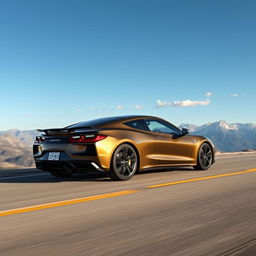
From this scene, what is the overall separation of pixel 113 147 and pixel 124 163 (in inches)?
17.3

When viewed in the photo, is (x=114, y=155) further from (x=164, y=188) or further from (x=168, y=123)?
(x=168, y=123)

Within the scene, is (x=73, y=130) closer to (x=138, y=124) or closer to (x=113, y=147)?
(x=113, y=147)

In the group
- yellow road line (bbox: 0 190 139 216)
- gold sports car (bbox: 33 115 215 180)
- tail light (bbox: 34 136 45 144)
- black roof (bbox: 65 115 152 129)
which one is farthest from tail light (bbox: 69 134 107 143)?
yellow road line (bbox: 0 190 139 216)

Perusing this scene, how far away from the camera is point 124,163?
7.32 meters

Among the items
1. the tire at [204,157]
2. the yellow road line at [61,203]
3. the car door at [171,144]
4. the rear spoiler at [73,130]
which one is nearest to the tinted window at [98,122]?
the rear spoiler at [73,130]

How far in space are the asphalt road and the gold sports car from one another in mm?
605

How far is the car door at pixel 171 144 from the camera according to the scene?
8.17 m

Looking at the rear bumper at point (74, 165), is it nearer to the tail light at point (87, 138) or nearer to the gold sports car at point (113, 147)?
the gold sports car at point (113, 147)

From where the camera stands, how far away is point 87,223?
3.69m

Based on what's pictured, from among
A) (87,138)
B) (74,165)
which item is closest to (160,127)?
(87,138)

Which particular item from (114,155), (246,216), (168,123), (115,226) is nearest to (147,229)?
(115,226)

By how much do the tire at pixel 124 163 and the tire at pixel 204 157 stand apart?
2.10 m

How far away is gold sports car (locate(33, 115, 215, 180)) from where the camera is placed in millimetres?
6988

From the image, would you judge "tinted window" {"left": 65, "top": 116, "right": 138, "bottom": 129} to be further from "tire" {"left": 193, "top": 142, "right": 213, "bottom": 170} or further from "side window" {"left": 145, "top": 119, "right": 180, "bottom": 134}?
"tire" {"left": 193, "top": 142, "right": 213, "bottom": 170}
